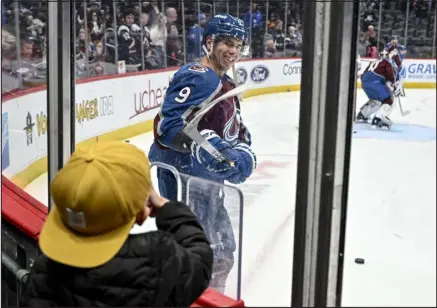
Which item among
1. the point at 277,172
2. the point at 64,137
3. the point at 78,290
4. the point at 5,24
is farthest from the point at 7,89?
the point at 78,290

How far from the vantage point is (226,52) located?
132 cm

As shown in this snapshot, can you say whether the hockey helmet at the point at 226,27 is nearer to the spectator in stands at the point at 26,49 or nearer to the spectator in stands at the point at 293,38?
the spectator in stands at the point at 293,38

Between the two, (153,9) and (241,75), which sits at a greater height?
(153,9)

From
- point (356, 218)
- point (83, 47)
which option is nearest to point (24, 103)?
point (83, 47)

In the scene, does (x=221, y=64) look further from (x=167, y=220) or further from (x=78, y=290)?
(x=78, y=290)

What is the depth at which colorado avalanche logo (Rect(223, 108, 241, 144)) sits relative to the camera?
4.20ft

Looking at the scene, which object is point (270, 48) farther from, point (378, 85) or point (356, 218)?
point (356, 218)

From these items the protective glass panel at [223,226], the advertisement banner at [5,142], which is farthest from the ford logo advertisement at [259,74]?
the advertisement banner at [5,142]

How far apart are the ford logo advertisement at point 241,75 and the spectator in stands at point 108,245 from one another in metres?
0.39

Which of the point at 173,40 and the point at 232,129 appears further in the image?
the point at 173,40

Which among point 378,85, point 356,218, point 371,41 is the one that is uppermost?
point 371,41

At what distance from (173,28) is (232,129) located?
0.94 ft

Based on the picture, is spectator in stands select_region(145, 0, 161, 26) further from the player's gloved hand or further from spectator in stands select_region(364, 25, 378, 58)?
spectator in stands select_region(364, 25, 378, 58)

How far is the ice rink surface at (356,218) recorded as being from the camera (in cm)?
122
